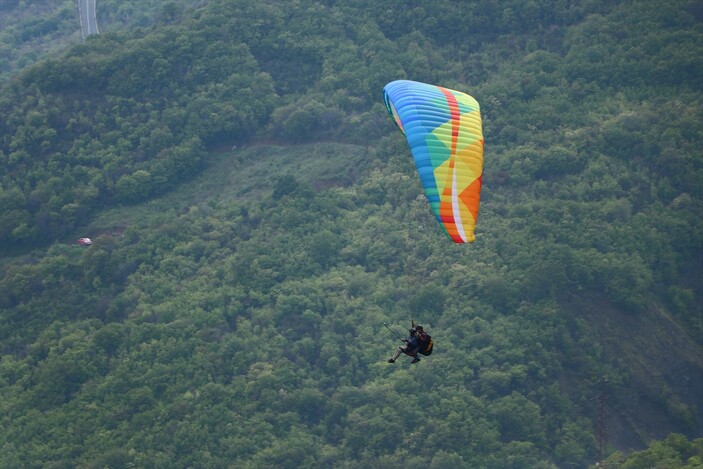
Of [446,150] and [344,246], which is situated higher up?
[446,150]

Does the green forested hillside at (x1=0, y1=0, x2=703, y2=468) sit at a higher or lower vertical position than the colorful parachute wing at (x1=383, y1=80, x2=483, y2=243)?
lower

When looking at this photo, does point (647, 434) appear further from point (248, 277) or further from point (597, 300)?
point (248, 277)

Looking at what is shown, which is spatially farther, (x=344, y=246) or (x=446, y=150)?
(x=344, y=246)

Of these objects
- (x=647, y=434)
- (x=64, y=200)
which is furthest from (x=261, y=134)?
(x=647, y=434)

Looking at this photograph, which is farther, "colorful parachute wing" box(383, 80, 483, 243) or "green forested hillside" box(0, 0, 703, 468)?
"green forested hillside" box(0, 0, 703, 468)
